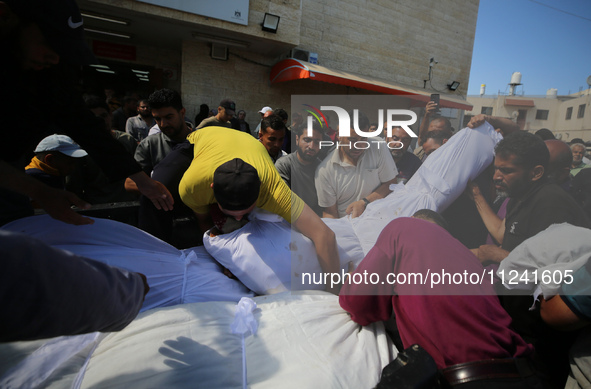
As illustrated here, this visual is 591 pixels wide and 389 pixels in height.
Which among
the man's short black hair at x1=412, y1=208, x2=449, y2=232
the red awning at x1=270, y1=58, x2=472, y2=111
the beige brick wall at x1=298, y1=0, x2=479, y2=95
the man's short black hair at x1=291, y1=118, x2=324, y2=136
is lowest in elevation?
the man's short black hair at x1=412, y1=208, x2=449, y2=232

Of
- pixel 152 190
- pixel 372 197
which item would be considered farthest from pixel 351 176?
pixel 152 190

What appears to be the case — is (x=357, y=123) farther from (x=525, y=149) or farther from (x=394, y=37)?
(x=394, y=37)

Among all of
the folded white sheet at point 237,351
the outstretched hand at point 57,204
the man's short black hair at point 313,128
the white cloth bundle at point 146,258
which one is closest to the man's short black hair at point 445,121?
the man's short black hair at point 313,128

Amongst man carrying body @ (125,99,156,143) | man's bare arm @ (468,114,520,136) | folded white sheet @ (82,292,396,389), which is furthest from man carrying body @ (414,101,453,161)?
man carrying body @ (125,99,156,143)

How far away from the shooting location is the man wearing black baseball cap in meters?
1.01

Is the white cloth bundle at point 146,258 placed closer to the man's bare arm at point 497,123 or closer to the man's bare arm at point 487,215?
the man's bare arm at point 487,215

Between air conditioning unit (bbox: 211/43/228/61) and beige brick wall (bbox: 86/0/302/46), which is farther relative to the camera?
air conditioning unit (bbox: 211/43/228/61)

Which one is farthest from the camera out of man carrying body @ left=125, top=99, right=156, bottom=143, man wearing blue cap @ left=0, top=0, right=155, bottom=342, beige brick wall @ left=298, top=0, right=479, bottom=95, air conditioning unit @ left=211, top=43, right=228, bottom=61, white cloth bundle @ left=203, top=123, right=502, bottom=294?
beige brick wall @ left=298, top=0, right=479, bottom=95

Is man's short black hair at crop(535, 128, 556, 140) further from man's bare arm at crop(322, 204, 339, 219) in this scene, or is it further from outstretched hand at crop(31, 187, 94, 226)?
outstretched hand at crop(31, 187, 94, 226)

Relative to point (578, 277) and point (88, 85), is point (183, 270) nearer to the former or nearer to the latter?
point (578, 277)

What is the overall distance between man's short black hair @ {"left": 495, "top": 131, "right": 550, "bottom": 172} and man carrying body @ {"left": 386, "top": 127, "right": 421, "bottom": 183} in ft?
1.05

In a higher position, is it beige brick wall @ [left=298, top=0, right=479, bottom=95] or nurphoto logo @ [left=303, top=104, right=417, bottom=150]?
beige brick wall @ [left=298, top=0, right=479, bottom=95]

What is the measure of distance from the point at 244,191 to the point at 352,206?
1.76ft

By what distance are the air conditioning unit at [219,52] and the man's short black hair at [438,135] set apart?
603cm
